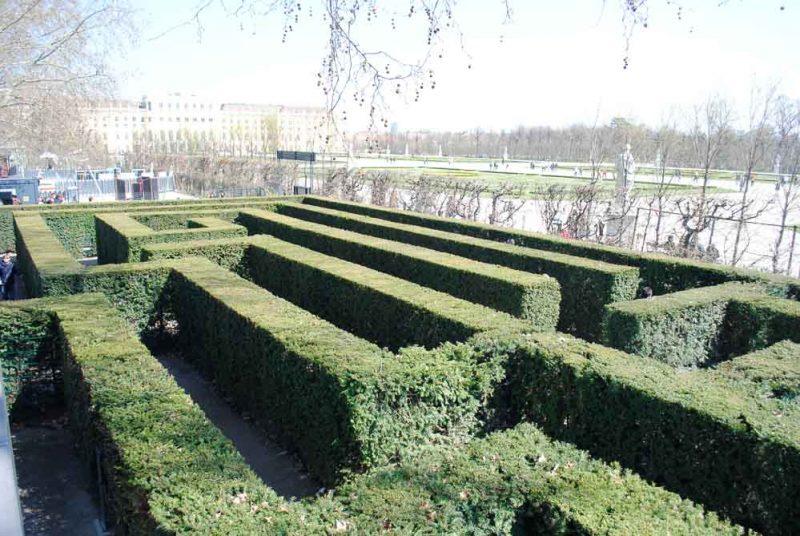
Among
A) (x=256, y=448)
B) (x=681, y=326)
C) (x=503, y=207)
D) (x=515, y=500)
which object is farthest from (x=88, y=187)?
(x=515, y=500)

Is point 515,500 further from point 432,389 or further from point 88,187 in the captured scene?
point 88,187

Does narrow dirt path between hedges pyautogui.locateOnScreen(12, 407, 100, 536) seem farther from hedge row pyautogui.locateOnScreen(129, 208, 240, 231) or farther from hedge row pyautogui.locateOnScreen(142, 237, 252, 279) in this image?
hedge row pyautogui.locateOnScreen(129, 208, 240, 231)

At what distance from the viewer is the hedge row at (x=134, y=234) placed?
14.4m

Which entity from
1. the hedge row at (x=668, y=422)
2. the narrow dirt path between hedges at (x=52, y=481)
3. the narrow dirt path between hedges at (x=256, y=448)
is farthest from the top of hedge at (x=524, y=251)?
the narrow dirt path between hedges at (x=52, y=481)

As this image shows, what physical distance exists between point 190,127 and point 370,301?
4054 inches

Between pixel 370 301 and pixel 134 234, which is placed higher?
pixel 134 234

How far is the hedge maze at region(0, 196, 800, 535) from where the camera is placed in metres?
3.84

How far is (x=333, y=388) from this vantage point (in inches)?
231

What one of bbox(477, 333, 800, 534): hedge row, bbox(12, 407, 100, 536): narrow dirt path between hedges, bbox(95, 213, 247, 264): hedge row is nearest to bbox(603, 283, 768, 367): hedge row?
bbox(477, 333, 800, 534): hedge row

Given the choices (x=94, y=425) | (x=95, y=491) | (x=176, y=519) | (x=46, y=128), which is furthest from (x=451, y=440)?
→ (x=46, y=128)

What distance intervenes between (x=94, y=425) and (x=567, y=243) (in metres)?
11.9

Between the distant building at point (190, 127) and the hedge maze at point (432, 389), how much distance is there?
5416 cm

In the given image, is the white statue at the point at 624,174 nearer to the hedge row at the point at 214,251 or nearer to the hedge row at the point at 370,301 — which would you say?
the hedge row at the point at 370,301

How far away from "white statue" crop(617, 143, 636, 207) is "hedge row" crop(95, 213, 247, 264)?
42.2 ft
